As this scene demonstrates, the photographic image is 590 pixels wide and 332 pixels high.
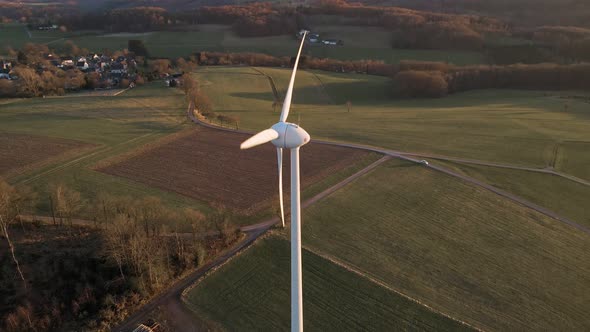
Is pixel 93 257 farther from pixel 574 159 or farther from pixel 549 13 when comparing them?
pixel 549 13

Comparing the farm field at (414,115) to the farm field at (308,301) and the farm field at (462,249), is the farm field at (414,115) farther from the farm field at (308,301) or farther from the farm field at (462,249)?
the farm field at (308,301)

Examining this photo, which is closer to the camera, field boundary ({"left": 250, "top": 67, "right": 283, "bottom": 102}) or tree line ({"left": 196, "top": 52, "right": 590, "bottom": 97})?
field boundary ({"left": 250, "top": 67, "right": 283, "bottom": 102})

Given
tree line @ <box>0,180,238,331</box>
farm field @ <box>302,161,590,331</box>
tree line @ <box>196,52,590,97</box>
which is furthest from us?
tree line @ <box>196,52,590,97</box>

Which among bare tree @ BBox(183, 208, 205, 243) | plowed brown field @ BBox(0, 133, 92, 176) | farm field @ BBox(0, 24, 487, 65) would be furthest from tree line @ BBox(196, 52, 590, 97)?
bare tree @ BBox(183, 208, 205, 243)

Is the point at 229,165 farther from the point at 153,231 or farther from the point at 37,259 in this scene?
the point at 37,259

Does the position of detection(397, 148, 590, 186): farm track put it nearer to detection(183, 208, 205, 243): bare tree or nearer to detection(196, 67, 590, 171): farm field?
detection(196, 67, 590, 171): farm field

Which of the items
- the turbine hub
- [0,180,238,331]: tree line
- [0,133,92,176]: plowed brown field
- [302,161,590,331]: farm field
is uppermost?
the turbine hub

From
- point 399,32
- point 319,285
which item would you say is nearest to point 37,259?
point 319,285
